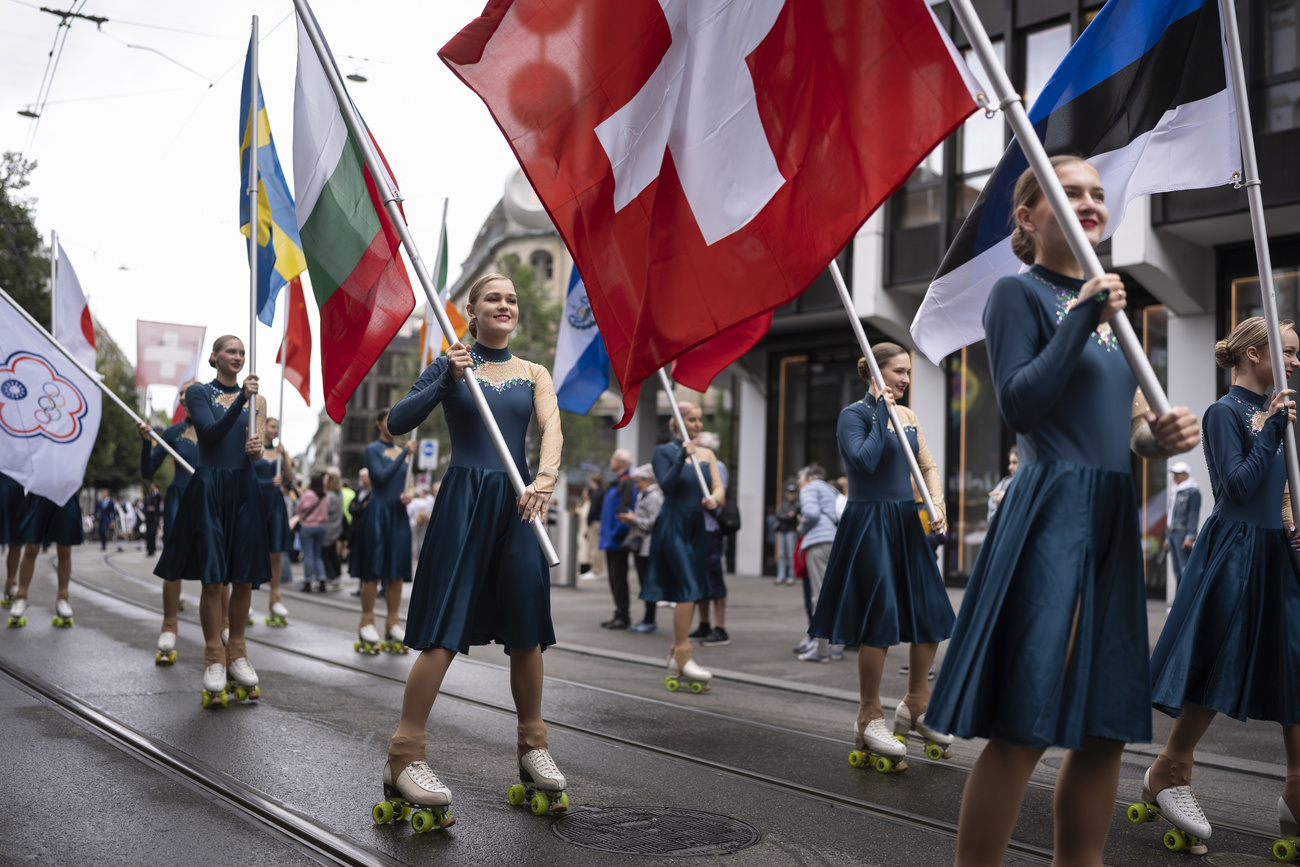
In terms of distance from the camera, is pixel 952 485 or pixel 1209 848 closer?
pixel 1209 848

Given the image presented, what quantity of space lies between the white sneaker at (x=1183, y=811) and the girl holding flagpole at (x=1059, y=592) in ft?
5.70

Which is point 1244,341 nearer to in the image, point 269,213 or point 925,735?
point 925,735

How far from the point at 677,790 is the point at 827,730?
198 centimetres

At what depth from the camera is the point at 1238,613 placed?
14.2 feet

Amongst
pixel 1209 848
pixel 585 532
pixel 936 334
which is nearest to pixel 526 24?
pixel 936 334

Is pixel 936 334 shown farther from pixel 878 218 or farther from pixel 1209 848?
pixel 878 218

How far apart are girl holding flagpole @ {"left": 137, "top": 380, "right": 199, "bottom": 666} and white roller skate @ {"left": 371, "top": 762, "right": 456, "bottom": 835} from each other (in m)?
3.76

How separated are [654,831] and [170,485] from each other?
241 inches

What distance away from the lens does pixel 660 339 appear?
3871mm

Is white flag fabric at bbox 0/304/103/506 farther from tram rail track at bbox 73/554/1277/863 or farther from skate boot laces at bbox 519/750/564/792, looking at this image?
skate boot laces at bbox 519/750/564/792

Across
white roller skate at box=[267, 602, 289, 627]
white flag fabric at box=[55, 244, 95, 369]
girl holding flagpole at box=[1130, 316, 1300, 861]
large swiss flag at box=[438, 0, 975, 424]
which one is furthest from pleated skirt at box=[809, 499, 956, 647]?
white roller skate at box=[267, 602, 289, 627]

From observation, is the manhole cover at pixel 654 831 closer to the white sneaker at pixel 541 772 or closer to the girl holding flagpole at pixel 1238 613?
the white sneaker at pixel 541 772

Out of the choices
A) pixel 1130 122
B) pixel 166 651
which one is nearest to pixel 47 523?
pixel 166 651

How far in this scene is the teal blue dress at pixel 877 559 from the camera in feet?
18.6
